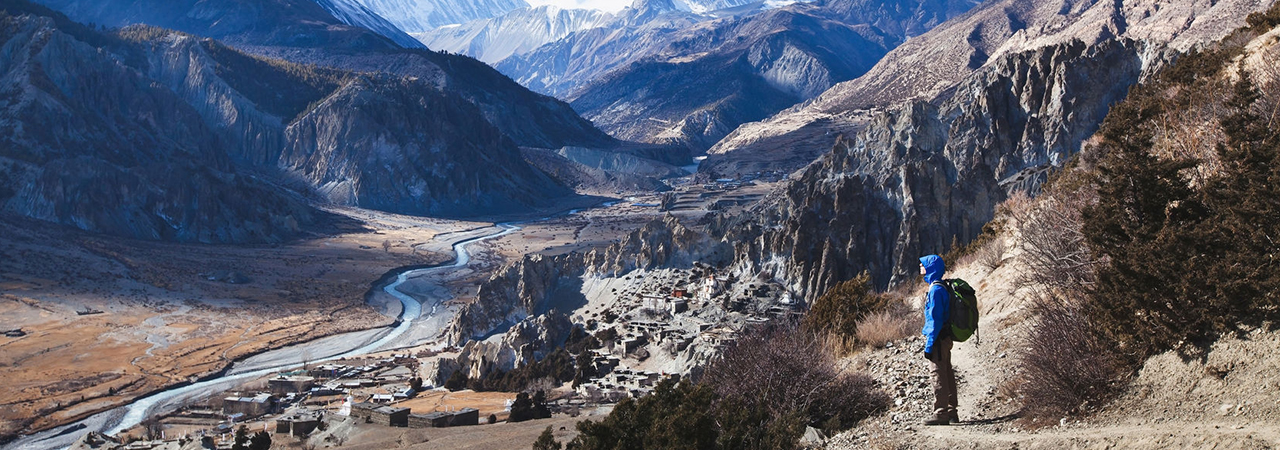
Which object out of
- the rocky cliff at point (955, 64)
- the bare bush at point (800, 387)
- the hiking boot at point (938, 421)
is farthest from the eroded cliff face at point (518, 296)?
the rocky cliff at point (955, 64)

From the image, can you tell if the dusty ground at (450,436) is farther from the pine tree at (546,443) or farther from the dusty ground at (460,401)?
the dusty ground at (460,401)

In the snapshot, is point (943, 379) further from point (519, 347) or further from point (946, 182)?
point (946, 182)

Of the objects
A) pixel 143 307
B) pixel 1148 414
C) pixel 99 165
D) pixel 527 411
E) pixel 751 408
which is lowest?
pixel 143 307

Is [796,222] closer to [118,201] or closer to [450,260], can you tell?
[450,260]

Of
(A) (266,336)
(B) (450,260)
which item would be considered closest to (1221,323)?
(A) (266,336)

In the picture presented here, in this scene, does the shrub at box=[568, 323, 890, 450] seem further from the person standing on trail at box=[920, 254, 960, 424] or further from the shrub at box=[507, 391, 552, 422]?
the shrub at box=[507, 391, 552, 422]

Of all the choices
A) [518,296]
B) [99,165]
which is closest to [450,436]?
[518,296]
